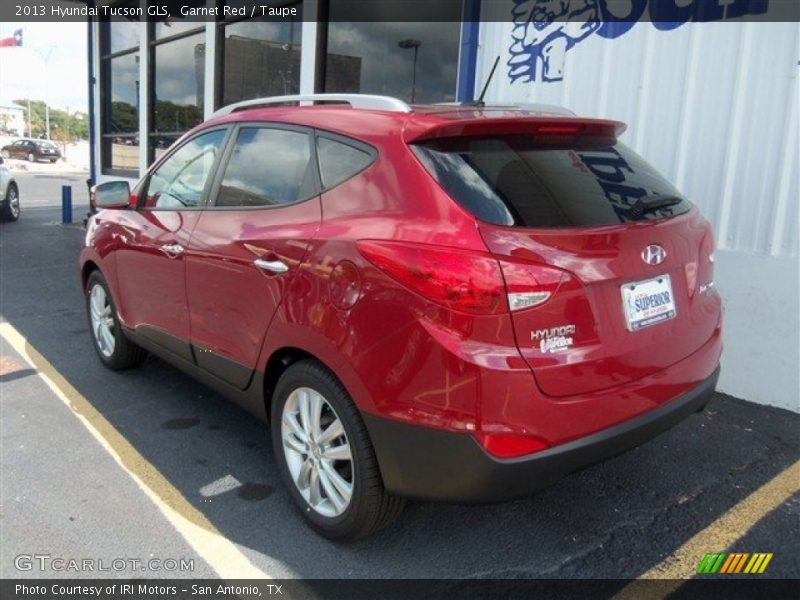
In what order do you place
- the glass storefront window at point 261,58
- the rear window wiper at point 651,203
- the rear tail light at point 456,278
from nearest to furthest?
the rear tail light at point 456,278
the rear window wiper at point 651,203
the glass storefront window at point 261,58

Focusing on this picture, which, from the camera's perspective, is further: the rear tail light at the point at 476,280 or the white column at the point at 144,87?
the white column at the point at 144,87

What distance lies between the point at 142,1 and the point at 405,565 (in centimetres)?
1188

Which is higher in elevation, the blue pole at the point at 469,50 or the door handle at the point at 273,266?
the blue pole at the point at 469,50

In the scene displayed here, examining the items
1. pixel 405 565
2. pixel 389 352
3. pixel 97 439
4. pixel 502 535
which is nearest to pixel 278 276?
pixel 389 352

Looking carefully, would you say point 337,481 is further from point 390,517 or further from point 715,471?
point 715,471

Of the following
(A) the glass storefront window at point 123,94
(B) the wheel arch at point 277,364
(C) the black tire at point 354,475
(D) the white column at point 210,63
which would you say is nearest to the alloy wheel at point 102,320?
(B) the wheel arch at point 277,364

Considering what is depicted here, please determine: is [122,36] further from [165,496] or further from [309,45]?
[165,496]

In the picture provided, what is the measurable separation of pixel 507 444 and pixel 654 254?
913mm

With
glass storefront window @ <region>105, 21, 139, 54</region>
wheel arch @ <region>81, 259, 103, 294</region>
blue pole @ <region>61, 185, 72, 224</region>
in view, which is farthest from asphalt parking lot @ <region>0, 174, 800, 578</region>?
blue pole @ <region>61, 185, 72, 224</region>

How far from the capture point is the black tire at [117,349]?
14.5ft

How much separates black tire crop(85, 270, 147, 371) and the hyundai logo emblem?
3.38 m

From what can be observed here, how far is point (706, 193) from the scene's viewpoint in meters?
4.42

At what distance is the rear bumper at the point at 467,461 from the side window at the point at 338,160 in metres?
0.95

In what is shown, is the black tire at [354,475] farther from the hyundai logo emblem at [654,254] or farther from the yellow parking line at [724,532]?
the hyundai logo emblem at [654,254]
